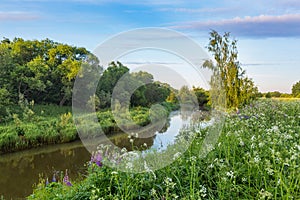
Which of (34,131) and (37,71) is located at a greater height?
(37,71)

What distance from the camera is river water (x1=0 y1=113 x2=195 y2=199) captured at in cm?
649

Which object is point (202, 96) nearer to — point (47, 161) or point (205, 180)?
point (205, 180)

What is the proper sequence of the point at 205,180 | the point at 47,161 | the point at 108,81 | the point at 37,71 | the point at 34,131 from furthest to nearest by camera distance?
the point at 37,71 < the point at 34,131 < the point at 47,161 < the point at 108,81 < the point at 205,180

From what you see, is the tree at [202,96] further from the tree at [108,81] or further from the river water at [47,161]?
the tree at [108,81]

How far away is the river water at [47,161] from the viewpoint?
21.3 feet

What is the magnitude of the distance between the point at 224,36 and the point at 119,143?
216 inches

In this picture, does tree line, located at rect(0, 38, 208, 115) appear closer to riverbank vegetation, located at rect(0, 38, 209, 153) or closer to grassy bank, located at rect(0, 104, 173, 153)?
riverbank vegetation, located at rect(0, 38, 209, 153)

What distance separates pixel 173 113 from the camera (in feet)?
21.9

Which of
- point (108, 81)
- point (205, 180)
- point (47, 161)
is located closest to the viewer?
point (205, 180)

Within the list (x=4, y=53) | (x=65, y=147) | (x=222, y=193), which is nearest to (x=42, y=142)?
(x=65, y=147)

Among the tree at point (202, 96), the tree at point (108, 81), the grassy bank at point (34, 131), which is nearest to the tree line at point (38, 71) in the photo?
the grassy bank at point (34, 131)

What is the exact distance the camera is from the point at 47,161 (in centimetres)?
1020

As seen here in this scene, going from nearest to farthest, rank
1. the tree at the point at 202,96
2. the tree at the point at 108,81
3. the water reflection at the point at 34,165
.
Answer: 1. the tree at the point at 108,81
2. the tree at the point at 202,96
3. the water reflection at the point at 34,165

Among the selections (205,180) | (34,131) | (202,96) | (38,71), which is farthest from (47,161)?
(38,71)
